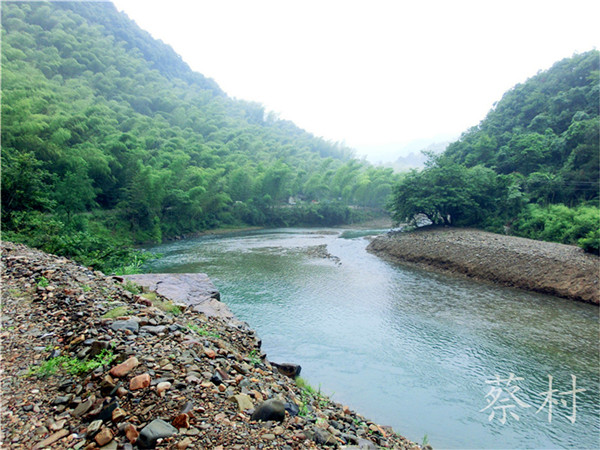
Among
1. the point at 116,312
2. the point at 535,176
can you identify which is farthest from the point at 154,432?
the point at 535,176

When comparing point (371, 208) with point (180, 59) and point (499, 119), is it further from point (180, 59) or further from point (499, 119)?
point (180, 59)

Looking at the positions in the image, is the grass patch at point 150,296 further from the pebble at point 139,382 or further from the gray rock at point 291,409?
the gray rock at point 291,409

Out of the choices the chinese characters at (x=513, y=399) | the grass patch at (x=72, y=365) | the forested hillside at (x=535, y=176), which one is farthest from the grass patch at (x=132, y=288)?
the forested hillside at (x=535, y=176)

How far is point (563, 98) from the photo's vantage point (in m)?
22.0

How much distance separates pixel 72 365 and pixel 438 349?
6.16 meters

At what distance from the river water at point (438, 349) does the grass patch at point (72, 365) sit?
3.35 metres

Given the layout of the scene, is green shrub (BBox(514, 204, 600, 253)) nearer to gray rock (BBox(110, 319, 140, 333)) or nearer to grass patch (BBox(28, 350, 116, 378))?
gray rock (BBox(110, 319, 140, 333))

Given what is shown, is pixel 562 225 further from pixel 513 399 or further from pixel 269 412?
pixel 269 412

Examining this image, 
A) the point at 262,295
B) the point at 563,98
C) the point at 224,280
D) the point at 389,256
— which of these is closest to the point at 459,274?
the point at 389,256

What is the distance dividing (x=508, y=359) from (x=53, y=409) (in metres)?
6.92

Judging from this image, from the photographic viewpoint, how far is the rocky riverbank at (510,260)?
10414mm

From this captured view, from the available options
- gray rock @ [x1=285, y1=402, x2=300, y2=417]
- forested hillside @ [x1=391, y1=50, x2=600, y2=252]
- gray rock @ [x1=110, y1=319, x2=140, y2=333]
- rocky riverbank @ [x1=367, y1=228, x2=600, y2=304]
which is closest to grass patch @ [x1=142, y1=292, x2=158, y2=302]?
gray rock @ [x1=110, y1=319, x2=140, y2=333]

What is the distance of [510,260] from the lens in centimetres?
1209

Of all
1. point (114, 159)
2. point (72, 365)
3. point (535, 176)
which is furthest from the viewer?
point (114, 159)
